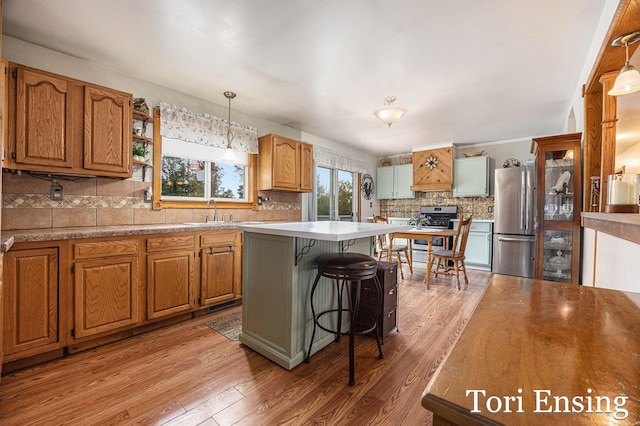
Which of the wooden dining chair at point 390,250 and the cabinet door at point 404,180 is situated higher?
the cabinet door at point 404,180

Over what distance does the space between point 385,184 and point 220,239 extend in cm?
459

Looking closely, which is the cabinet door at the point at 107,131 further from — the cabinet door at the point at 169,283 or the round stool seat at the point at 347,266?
the round stool seat at the point at 347,266

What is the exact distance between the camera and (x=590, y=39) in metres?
2.17

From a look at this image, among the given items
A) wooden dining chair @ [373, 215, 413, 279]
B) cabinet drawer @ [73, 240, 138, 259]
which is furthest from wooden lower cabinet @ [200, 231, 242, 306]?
wooden dining chair @ [373, 215, 413, 279]

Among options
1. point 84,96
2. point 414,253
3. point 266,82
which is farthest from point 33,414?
point 414,253

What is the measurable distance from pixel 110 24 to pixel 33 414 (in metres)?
2.53

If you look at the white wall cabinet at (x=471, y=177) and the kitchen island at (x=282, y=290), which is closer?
the kitchen island at (x=282, y=290)

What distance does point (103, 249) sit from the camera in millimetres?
2180

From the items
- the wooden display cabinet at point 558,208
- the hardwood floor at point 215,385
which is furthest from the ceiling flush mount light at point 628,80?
the hardwood floor at point 215,385

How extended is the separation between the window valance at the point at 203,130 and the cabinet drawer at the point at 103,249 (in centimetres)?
133

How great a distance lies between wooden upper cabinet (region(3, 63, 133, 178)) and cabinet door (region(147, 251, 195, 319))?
86 cm

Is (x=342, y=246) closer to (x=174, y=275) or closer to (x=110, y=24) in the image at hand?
(x=174, y=275)

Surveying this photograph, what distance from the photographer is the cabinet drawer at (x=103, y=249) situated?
6.82 ft

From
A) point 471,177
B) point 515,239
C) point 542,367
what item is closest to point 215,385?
point 542,367
